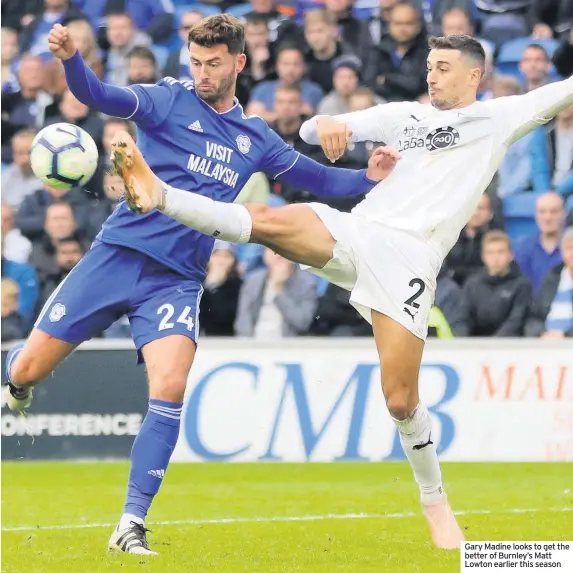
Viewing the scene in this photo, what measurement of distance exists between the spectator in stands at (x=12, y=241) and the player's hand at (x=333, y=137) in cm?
651

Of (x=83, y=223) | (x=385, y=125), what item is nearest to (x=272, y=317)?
(x=83, y=223)

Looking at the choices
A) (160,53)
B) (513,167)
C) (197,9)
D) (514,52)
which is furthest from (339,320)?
(197,9)

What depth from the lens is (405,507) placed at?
8773 mm

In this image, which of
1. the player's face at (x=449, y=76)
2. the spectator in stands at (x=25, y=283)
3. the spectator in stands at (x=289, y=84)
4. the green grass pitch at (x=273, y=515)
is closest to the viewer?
the green grass pitch at (x=273, y=515)

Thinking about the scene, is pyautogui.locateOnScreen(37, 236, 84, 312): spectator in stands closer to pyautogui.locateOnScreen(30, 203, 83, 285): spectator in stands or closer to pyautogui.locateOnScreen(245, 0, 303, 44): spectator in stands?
pyautogui.locateOnScreen(30, 203, 83, 285): spectator in stands

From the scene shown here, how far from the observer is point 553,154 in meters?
12.7

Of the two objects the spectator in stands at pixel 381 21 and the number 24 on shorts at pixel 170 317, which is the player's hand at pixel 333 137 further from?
the spectator in stands at pixel 381 21

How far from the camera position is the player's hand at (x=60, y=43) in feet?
21.7

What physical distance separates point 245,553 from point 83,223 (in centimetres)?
670

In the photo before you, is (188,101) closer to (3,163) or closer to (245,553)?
(245,553)

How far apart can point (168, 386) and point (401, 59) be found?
7.32m

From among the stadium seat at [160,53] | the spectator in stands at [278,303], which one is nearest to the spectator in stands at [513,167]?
the spectator in stands at [278,303]

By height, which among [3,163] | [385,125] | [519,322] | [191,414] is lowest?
[191,414]

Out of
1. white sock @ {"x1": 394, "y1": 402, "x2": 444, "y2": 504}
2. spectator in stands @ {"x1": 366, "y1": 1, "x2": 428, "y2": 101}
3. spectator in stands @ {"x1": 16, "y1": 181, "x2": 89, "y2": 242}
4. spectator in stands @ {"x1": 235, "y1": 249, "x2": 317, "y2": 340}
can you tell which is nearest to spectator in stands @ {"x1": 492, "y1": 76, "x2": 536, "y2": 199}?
spectator in stands @ {"x1": 366, "y1": 1, "x2": 428, "y2": 101}
